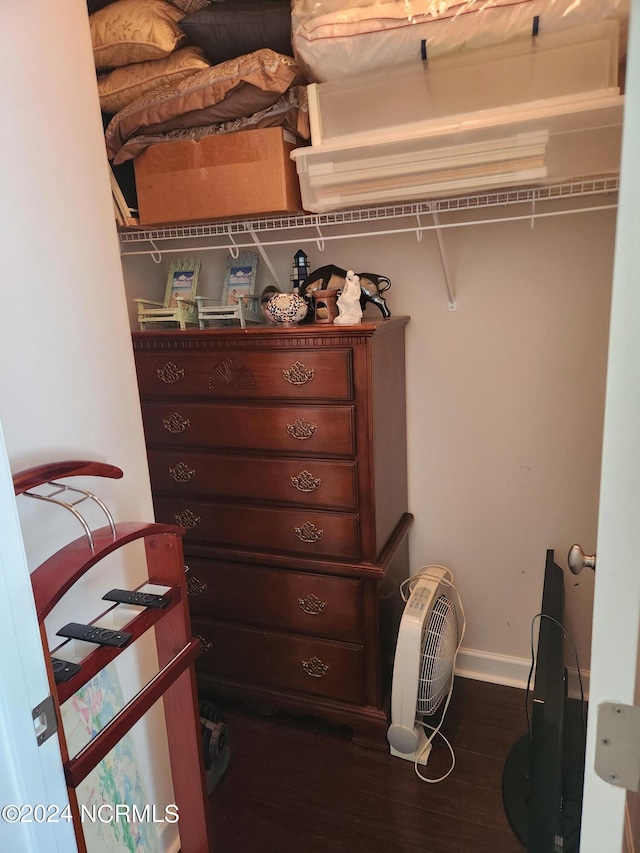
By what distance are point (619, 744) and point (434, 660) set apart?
4.16 feet

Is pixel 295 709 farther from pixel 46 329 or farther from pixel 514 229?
pixel 514 229

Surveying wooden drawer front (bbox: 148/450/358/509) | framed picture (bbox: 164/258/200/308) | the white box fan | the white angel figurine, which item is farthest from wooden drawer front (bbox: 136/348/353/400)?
the white box fan

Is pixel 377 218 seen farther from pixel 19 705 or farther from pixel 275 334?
pixel 19 705

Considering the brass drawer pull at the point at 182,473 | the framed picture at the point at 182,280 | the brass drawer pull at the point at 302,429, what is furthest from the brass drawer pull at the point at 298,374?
the framed picture at the point at 182,280

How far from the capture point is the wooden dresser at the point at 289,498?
1.72m

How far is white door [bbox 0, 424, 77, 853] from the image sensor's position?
673 millimetres

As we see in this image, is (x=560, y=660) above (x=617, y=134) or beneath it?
beneath

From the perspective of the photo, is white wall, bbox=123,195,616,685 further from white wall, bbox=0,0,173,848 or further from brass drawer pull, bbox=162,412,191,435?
white wall, bbox=0,0,173,848

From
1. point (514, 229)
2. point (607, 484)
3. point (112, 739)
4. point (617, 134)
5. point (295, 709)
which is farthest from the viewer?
point (295, 709)

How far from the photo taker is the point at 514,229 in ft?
6.04

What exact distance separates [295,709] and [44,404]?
1.37 metres

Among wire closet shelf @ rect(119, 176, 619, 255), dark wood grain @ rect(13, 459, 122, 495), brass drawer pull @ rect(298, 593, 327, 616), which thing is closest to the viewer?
dark wood grain @ rect(13, 459, 122, 495)

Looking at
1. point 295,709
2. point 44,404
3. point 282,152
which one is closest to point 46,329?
point 44,404

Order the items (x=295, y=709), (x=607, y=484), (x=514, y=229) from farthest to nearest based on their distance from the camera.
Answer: (x=295, y=709) < (x=514, y=229) < (x=607, y=484)
